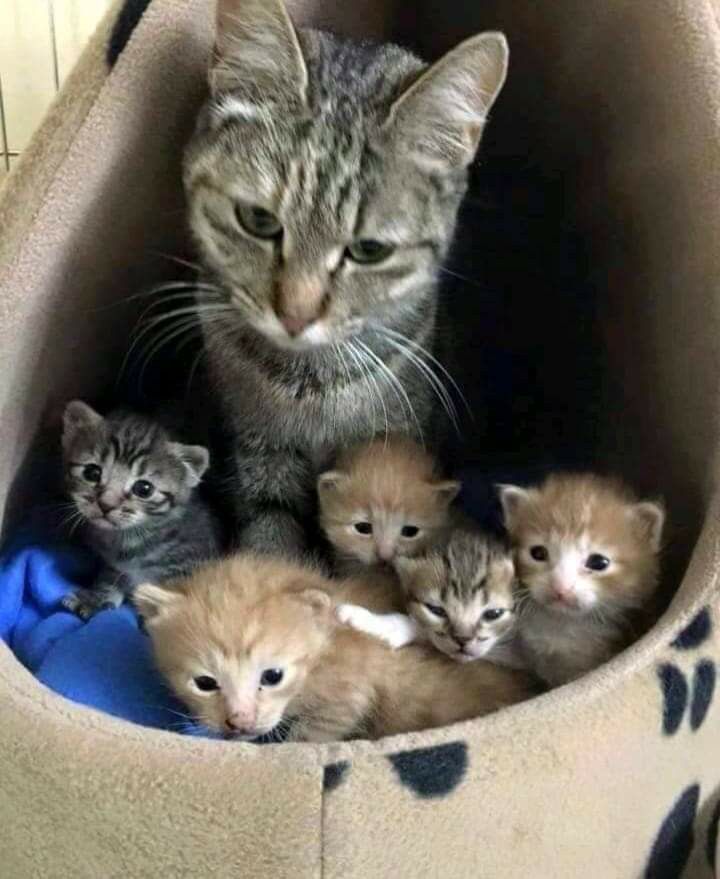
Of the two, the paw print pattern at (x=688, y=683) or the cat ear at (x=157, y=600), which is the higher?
the paw print pattern at (x=688, y=683)

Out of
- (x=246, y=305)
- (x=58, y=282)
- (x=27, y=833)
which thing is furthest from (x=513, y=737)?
(x=58, y=282)

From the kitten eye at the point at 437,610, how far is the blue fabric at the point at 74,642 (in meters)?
0.28

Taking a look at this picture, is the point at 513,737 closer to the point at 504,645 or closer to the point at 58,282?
the point at 504,645

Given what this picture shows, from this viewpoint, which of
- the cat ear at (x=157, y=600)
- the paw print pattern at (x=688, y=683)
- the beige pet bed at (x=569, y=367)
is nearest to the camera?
the beige pet bed at (x=569, y=367)

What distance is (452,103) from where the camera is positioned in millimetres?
1203

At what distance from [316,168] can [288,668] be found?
54 centimetres

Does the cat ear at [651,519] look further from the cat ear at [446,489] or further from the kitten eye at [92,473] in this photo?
the kitten eye at [92,473]

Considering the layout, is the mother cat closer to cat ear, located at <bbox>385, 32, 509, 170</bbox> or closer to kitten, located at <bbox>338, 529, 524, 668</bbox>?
cat ear, located at <bbox>385, 32, 509, 170</bbox>

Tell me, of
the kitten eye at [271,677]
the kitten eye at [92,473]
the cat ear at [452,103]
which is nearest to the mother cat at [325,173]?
the cat ear at [452,103]

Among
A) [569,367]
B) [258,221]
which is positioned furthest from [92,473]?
[569,367]

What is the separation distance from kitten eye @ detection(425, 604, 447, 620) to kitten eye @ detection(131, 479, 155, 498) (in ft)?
1.36

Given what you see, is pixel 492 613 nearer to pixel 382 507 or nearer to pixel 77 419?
pixel 382 507

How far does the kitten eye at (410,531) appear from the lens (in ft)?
4.45

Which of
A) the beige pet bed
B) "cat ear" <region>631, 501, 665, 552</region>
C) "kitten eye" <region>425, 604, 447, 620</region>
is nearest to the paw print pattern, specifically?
the beige pet bed
